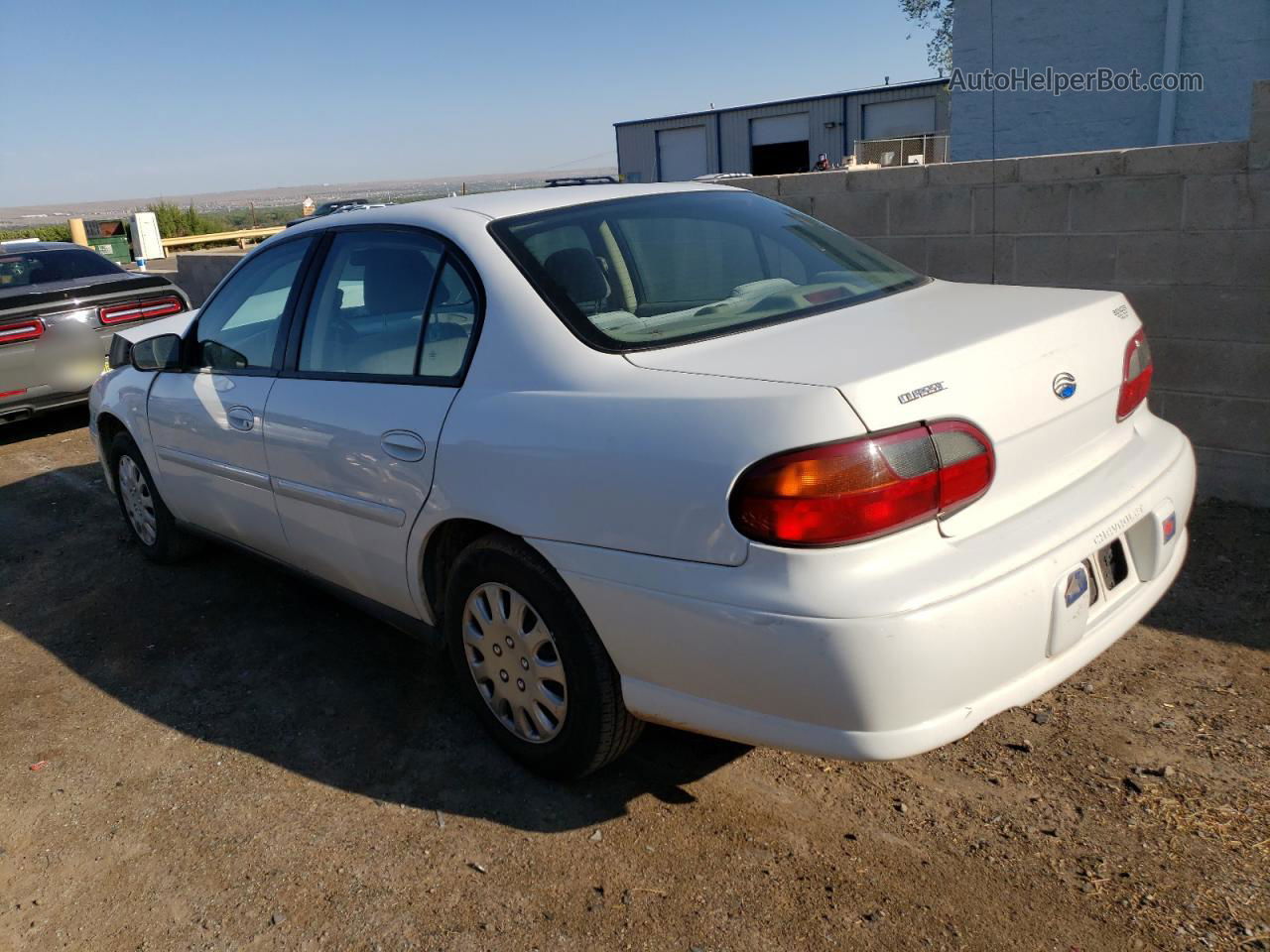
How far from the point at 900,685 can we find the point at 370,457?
70.3 inches

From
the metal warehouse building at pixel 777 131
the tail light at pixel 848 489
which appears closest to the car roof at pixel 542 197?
the tail light at pixel 848 489

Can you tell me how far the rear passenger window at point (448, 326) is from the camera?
3051mm

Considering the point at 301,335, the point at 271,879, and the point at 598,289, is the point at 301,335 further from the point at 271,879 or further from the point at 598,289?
the point at 271,879

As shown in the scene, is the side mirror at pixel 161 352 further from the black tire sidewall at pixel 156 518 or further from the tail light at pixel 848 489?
the tail light at pixel 848 489

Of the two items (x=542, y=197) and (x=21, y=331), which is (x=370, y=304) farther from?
(x=21, y=331)

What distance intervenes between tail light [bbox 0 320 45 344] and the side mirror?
4113mm

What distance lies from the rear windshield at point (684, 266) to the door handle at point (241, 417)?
1.32 meters

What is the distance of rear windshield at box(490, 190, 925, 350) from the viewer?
9.60 ft

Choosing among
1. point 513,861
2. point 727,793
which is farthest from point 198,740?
point 727,793

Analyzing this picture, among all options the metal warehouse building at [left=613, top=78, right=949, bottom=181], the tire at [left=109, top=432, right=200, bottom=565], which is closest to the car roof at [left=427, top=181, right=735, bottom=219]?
the tire at [left=109, top=432, right=200, bottom=565]

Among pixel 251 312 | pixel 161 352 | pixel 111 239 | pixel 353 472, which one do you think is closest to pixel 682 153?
pixel 111 239

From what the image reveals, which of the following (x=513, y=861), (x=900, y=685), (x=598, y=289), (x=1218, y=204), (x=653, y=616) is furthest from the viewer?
(x=1218, y=204)

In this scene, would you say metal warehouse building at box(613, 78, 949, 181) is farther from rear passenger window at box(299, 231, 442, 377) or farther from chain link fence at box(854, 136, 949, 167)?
rear passenger window at box(299, 231, 442, 377)

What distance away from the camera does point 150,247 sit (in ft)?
86.4
